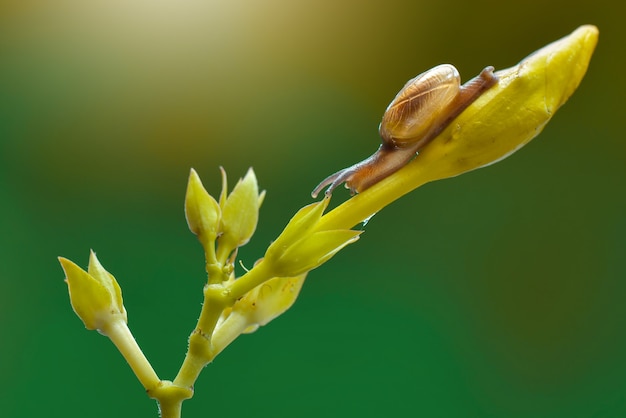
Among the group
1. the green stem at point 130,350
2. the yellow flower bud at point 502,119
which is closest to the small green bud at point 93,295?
the green stem at point 130,350

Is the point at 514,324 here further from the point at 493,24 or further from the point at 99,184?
the point at 99,184

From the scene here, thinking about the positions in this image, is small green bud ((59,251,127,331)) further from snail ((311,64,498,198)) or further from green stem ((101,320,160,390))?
snail ((311,64,498,198))

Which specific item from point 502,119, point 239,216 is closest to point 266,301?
point 239,216

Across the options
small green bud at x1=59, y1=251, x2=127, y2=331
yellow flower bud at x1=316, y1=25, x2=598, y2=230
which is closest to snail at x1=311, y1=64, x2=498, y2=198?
yellow flower bud at x1=316, y1=25, x2=598, y2=230

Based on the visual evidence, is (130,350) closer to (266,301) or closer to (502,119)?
(266,301)

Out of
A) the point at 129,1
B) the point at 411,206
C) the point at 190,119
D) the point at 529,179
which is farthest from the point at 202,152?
the point at 529,179
